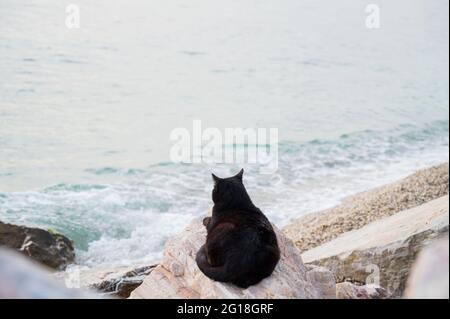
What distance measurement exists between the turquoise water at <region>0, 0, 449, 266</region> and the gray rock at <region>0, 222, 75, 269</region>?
533 millimetres

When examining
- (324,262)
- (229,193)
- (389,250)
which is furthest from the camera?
(324,262)

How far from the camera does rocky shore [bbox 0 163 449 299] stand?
361 centimetres

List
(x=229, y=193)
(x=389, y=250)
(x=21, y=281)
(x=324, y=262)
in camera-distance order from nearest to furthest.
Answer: (x=21, y=281) → (x=229, y=193) → (x=389, y=250) → (x=324, y=262)

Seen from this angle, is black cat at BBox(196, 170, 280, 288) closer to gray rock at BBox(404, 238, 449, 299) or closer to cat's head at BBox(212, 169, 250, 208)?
cat's head at BBox(212, 169, 250, 208)

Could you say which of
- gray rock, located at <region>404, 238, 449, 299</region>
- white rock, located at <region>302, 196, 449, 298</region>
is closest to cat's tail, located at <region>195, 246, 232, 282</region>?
white rock, located at <region>302, 196, 449, 298</region>

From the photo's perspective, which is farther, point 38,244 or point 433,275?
point 38,244

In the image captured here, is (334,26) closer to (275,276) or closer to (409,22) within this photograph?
(409,22)

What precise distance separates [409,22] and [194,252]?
37448mm

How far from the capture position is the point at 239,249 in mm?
5000

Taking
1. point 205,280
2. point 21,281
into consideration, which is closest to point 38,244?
point 205,280

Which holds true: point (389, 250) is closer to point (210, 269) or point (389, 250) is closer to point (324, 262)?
point (324, 262)

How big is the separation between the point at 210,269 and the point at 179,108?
14109 mm

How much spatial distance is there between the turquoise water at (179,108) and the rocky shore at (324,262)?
1.69 metres

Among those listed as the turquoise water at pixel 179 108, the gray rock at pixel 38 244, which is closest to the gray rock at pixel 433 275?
the gray rock at pixel 38 244
